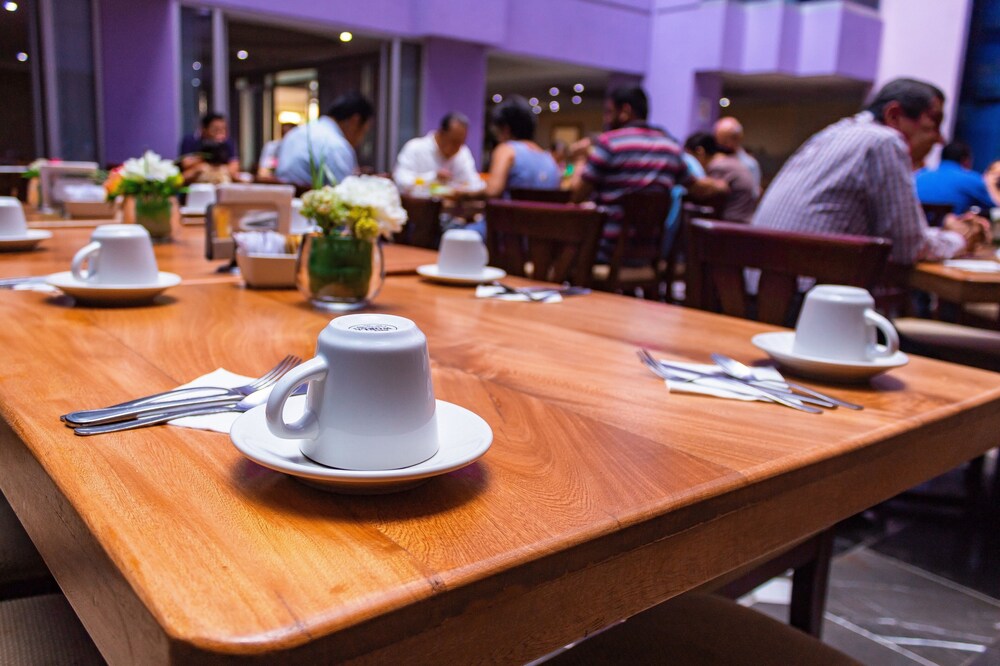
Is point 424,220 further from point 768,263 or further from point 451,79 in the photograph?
point 451,79

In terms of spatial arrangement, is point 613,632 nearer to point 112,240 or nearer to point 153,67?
point 112,240

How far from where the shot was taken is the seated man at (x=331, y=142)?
13.2 ft

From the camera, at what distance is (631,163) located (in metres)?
3.82

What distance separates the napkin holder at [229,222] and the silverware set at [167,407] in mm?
1111

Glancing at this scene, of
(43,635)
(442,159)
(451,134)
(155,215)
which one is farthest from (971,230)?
(442,159)

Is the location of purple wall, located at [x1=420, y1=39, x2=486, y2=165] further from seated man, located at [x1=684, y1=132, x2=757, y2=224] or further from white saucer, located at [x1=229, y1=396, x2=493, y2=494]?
white saucer, located at [x1=229, y1=396, x2=493, y2=494]

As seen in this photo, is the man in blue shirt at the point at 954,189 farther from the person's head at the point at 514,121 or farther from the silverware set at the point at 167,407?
the silverware set at the point at 167,407

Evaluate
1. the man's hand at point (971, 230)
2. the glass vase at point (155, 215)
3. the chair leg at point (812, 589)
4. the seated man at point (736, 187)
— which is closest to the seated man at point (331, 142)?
the glass vase at point (155, 215)

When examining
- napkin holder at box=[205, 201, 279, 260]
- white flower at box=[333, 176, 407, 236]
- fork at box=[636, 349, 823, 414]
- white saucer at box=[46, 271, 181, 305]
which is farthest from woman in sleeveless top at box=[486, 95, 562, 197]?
fork at box=[636, 349, 823, 414]

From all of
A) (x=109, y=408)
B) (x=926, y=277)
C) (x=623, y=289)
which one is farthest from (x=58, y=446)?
(x=623, y=289)

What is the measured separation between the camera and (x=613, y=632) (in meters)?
0.88

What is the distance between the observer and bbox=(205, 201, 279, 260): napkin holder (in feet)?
6.07

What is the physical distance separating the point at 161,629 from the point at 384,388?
0.21 m

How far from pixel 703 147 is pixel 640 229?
2869 mm
